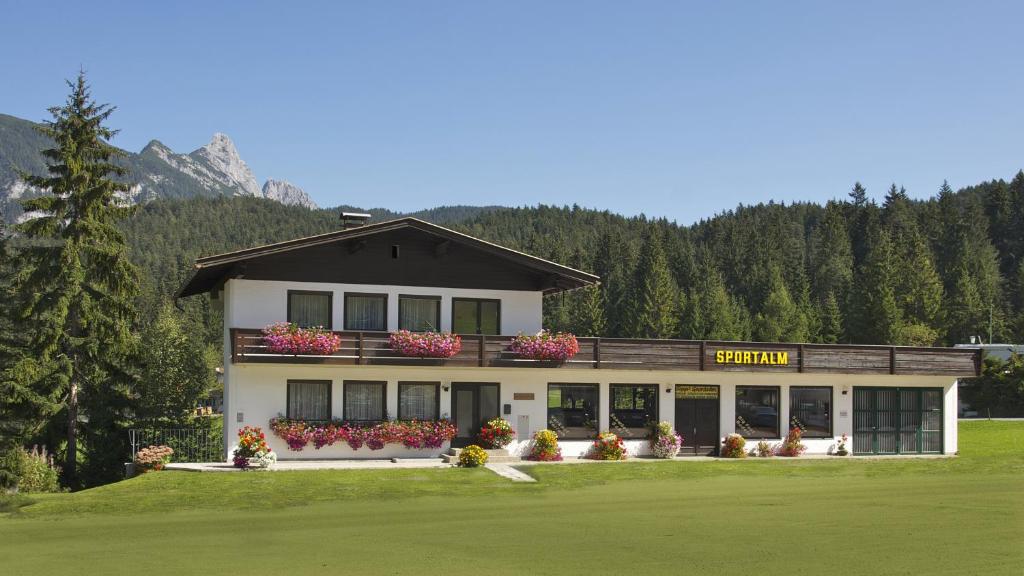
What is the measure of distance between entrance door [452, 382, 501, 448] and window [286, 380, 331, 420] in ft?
13.0

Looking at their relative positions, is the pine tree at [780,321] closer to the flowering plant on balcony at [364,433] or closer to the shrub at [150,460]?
the flowering plant on balcony at [364,433]

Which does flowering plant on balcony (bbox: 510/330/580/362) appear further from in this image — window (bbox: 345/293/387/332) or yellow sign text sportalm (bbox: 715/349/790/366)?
yellow sign text sportalm (bbox: 715/349/790/366)

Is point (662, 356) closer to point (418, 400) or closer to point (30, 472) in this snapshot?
point (418, 400)

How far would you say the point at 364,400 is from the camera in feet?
103

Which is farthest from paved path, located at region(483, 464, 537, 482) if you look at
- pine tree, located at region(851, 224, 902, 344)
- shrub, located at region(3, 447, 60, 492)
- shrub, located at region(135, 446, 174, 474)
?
pine tree, located at region(851, 224, 902, 344)

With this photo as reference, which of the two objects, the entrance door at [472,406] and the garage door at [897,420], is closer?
the entrance door at [472,406]

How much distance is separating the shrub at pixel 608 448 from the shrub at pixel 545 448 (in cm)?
138

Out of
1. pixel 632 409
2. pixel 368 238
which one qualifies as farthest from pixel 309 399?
pixel 632 409

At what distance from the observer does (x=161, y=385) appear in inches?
1715

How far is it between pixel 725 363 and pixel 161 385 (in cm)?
2403

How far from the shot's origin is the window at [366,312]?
31844 mm

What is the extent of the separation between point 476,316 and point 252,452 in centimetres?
847

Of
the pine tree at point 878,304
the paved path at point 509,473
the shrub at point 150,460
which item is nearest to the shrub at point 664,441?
the paved path at point 509,473

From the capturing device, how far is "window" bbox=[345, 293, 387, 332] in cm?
A: 3184
